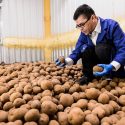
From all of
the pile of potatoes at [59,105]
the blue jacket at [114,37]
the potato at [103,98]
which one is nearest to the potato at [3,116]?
the pile of potatoes at [59,105]

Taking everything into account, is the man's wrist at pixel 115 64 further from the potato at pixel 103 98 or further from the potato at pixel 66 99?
the potato at pixel 66 99

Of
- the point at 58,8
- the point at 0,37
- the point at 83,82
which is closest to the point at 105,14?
the point at 83,82

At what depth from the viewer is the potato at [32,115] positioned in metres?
1.08

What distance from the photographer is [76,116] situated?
110 cm

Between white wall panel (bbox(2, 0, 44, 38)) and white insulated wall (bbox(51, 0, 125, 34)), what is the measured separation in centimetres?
31

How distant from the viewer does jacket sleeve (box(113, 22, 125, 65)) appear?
5.56 feet

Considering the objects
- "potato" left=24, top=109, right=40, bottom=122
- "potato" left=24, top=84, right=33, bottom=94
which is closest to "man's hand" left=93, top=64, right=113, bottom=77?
"potato" left=24, top=84, right=33, bottom=94

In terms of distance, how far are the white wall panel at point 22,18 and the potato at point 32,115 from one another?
317 cm

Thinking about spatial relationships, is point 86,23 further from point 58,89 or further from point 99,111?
point 99,111

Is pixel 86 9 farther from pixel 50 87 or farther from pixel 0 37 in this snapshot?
pixel 0 37

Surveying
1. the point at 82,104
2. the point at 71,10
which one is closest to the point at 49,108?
the point at 82,104

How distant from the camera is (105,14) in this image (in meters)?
2.60

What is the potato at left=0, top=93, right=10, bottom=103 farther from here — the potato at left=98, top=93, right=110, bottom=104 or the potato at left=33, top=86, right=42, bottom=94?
the potato at left=98, top=93, right=110, bottom=104

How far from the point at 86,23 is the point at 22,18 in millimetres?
2594
